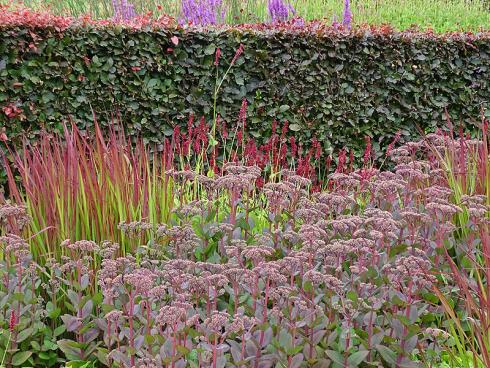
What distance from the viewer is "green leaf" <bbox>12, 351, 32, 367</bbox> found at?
2.78m

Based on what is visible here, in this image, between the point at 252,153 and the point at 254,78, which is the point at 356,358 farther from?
the point at 254,78

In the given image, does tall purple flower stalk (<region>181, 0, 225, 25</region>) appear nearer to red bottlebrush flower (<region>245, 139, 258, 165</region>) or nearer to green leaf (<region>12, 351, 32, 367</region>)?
red bottlebrush flower (<region>245, 139, 258, 165</region>)

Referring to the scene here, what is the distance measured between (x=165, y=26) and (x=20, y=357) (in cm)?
416

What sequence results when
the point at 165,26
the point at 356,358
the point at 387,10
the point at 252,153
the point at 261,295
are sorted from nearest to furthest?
the point at 356,358 < the point at 261,295 < the point at 252,153 < the point at 165,26 < the point at 387,10

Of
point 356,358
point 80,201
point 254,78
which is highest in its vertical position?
point 254,78

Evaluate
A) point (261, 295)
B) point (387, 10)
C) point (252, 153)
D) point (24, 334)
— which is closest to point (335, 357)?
point (261, 295)

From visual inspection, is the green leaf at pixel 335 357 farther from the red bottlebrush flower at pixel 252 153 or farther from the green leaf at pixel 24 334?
the red bottlebrush flower at pixel 252 153

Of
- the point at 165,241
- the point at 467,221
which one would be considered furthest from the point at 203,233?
the point at 467,221

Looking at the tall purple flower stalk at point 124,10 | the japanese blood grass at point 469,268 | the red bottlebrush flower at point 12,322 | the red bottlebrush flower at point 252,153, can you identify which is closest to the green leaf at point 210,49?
the red bottlebrush flower at point 252,153

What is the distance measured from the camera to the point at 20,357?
2.80 m

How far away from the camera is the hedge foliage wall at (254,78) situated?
5.94 m

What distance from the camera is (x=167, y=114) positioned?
6461mm

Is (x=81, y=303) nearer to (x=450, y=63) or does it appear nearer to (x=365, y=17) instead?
(x=450, y=63)

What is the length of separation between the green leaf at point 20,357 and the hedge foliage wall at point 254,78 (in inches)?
121
